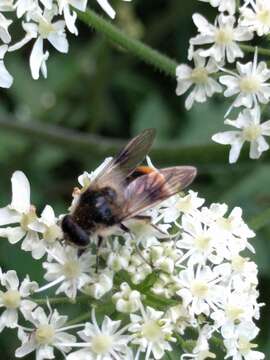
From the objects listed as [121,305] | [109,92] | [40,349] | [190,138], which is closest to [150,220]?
[121,305]

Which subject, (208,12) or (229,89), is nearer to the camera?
(229,89)

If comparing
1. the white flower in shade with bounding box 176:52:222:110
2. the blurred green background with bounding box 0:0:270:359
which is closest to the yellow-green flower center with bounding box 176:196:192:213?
the white flower in shade with bounding box 176:52:222:110

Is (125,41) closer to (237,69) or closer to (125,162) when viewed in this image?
(237,69)

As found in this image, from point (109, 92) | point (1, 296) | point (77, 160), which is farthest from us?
point (109, 92)

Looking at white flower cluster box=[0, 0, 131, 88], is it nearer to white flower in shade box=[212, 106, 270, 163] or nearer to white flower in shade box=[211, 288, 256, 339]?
white flower in shade box=[212, 106, 270, 163]

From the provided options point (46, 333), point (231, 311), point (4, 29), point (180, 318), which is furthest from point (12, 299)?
point (4, 29)

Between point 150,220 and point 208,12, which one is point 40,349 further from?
point 208,12
